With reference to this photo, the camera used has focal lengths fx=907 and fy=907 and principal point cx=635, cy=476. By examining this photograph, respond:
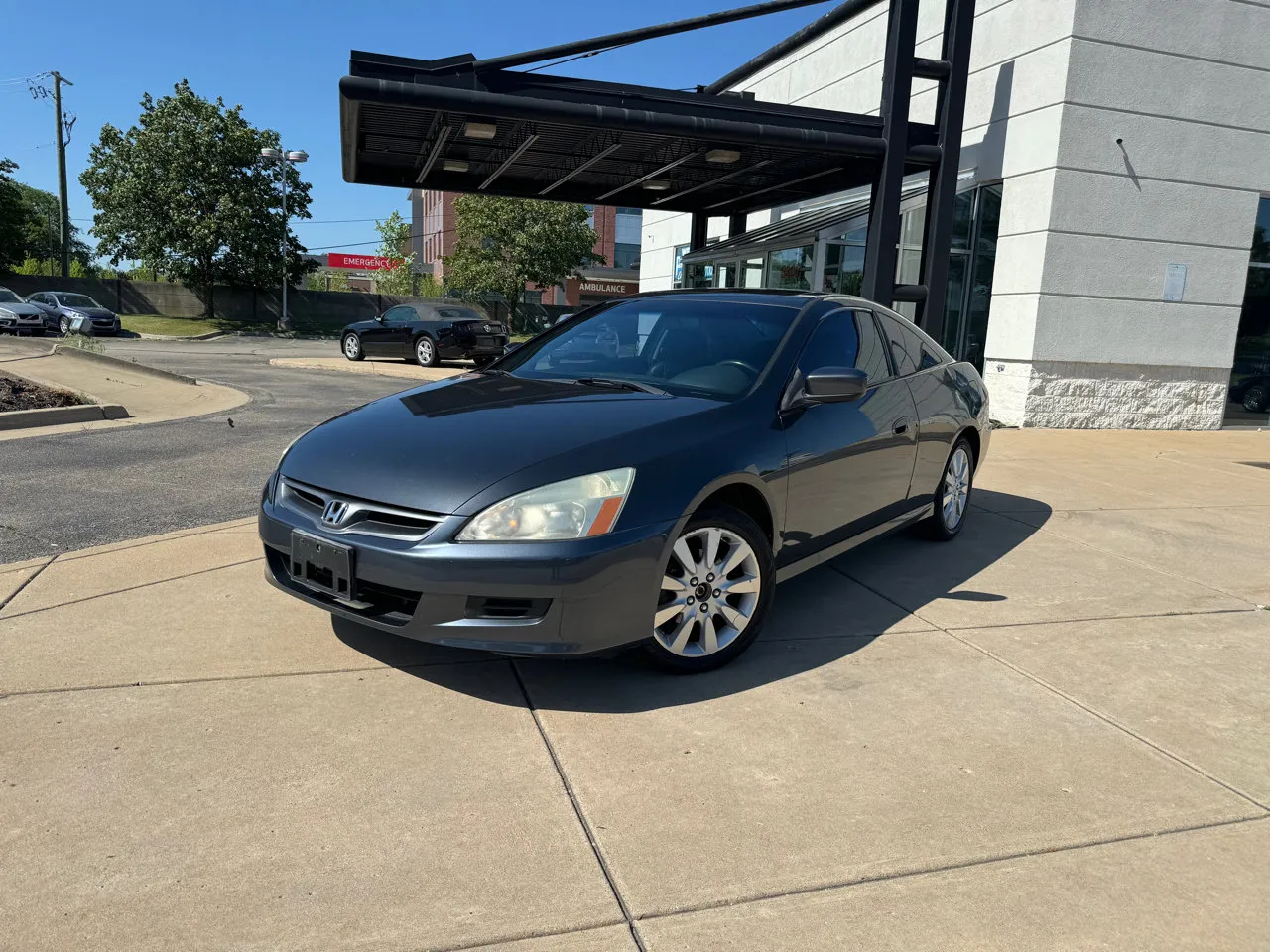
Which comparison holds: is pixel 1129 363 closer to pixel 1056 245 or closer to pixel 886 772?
pixel 1056 245

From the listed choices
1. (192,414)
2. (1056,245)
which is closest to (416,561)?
(192,414)

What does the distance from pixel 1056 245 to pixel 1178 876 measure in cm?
1108

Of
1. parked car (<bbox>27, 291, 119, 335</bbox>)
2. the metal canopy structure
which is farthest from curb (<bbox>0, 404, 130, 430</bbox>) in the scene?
parked car (<bbox>27, 291, 119, 335</bbox>)

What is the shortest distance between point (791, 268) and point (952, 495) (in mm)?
9127

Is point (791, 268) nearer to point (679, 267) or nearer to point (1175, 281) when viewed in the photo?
point (1175, 281)

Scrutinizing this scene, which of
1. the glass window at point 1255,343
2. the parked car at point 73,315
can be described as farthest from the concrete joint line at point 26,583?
the parked car at point 73,315

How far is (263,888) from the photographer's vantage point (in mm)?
2299

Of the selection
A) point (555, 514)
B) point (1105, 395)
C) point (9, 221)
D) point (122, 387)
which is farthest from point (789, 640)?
point (9, 221)

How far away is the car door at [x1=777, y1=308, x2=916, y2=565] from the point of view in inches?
159

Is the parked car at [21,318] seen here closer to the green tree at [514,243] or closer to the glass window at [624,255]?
the green tree at [514,243]

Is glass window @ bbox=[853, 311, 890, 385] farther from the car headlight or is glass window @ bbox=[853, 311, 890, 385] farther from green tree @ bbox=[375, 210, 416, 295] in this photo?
green tree @ bbox=[375, 210, 416, 295]

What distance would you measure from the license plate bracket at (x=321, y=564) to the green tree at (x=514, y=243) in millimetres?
39949

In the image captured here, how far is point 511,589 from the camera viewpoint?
10.1 feet

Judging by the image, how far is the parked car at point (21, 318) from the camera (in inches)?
1121
